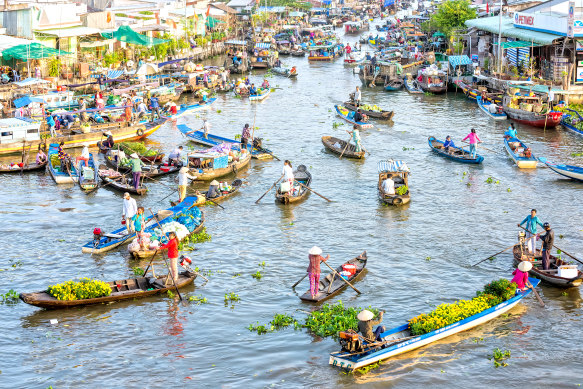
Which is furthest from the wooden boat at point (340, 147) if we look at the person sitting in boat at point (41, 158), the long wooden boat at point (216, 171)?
the person sitting in boat at point (41, 158)

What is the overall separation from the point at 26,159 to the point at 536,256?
25427mm

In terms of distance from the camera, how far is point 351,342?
1641cm

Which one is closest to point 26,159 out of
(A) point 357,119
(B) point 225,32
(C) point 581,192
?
(A) point 357,119

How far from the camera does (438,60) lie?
77500 millimetres

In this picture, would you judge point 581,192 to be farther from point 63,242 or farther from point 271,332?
point 63,242

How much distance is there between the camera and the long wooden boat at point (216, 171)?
33281mm

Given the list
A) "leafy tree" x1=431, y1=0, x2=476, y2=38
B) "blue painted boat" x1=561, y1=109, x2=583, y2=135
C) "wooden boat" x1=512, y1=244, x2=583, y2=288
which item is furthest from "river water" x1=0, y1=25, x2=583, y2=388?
"leafy tree" x1=431, y1=0, x2=476, y2=38

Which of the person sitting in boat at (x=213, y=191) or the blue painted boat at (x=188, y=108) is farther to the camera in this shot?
the blue painted boat at (x=188, y=108)

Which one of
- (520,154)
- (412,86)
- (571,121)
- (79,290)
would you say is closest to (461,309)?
(79,290)

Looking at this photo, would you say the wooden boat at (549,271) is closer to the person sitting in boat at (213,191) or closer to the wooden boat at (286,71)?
the person sitting in boat at (213,191)

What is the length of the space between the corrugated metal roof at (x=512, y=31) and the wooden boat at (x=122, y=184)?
3138cm

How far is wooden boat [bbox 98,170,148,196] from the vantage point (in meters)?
31.4

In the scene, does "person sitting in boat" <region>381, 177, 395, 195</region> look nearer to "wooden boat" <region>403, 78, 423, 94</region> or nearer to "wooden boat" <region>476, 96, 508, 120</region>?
"wooden boat" <region>476, 96, 508, 120</region>

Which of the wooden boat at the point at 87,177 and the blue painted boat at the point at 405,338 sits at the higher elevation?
the wooden boat at the point at 87,177
